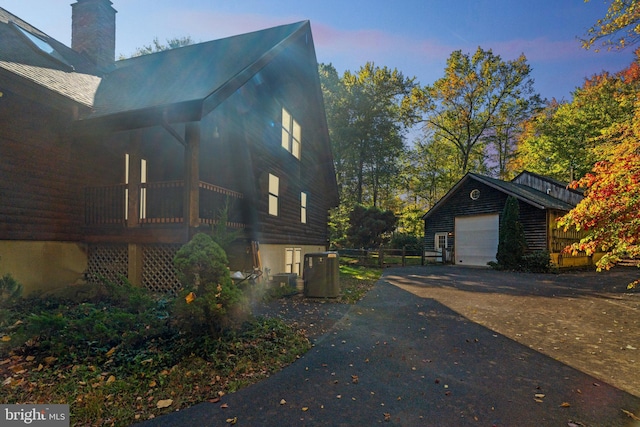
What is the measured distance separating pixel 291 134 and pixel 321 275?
7080 mm

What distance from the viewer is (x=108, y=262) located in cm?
846

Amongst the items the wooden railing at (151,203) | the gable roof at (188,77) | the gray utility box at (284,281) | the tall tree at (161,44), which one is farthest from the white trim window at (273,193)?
the tall tree at (161,44)

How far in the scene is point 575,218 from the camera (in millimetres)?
6094

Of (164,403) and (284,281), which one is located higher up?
(284,281)

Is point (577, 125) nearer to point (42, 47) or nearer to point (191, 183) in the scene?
point (191, 183)

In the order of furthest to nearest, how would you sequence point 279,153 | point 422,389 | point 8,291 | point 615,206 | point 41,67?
point 279,153
point 41,67
point 615,206
point 8,291
point 422,389

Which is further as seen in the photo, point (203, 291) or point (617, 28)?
point (617, 28)

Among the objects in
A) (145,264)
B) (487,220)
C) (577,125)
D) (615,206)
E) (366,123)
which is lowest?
(145,264)

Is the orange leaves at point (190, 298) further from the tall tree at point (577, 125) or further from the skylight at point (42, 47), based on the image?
the tall tree at point (577, 125)

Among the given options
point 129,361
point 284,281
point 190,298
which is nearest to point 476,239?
point 284,281

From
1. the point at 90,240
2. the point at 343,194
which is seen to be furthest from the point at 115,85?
the point at 343,194

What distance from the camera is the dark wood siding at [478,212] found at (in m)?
19.1

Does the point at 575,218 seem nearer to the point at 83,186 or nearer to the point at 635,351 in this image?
the point at 635,351

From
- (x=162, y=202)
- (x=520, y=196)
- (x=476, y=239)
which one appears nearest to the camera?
(x=162, y=202)
